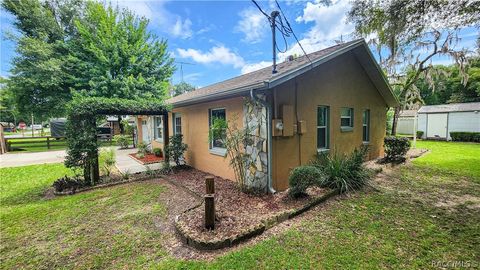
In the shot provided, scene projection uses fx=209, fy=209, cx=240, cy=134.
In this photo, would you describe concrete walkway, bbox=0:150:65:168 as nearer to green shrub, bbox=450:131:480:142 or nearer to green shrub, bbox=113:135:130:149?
green shrub, bbox=113:135:130:149

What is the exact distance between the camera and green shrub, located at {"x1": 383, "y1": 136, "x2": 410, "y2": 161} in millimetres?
9039

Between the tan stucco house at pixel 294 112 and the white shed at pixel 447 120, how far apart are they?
40.0 feet

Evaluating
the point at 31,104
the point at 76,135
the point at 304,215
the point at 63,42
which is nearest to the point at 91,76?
the point at 63,42

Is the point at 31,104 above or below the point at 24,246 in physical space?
above

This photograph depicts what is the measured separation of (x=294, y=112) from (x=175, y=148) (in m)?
5.04

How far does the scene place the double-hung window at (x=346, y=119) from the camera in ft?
24.9

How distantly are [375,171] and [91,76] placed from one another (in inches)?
760

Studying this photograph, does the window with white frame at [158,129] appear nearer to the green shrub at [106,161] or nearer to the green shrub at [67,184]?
the green shrub at [106,161]

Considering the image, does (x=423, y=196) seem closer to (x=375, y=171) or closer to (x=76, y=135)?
(x=375, y=171)

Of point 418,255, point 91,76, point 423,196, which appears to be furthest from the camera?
point 91,76

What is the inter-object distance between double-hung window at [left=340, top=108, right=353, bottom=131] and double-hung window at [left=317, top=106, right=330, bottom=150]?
949 mm

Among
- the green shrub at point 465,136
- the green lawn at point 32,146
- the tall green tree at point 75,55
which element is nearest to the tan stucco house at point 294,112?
the tall green tree at point 75,55

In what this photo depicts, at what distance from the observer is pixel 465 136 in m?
15.9

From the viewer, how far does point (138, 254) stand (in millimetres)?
3146
